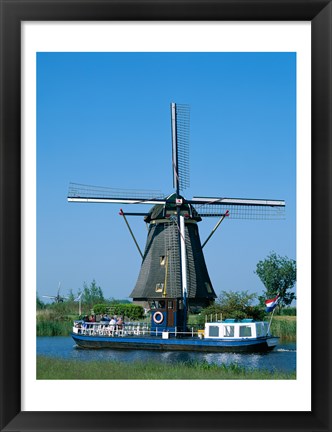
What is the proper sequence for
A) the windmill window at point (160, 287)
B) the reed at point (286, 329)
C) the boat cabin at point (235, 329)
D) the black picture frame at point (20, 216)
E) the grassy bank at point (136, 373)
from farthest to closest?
1. the windmill window at point (160, 287)
2. the reed at point (286, 329)
3. the boat cabin at point (235, 329)
4. the grassy bank at point (136, 373)
5. the black picture frame at point (20, 216)

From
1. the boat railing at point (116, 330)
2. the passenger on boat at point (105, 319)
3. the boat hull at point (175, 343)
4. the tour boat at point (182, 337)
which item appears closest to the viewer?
the boat hull at point (175, 343)

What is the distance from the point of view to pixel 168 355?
19.7 metres

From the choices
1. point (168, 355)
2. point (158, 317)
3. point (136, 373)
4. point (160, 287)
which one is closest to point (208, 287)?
point (160, 287)

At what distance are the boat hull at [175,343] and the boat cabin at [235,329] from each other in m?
0.24

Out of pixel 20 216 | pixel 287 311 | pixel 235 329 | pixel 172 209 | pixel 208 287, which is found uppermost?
pixel 172 209

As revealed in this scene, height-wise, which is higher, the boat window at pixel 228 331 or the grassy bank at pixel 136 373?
the grassy bank at pixel 136 373

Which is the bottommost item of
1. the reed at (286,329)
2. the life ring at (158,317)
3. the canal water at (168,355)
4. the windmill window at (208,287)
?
the canal water at (168,355)

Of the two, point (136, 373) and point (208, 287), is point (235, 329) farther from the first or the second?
point (136, 373)

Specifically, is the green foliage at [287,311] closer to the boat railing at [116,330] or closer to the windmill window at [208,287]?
the windmill window at [208,287]

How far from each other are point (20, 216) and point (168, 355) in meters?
12.8

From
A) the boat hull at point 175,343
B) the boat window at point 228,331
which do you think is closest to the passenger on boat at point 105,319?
the boat hull at point 175,343

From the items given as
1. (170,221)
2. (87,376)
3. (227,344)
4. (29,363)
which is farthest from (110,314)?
(29,363)

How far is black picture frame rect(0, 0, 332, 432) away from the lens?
24.2 ft

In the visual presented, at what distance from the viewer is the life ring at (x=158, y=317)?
73.3ft
